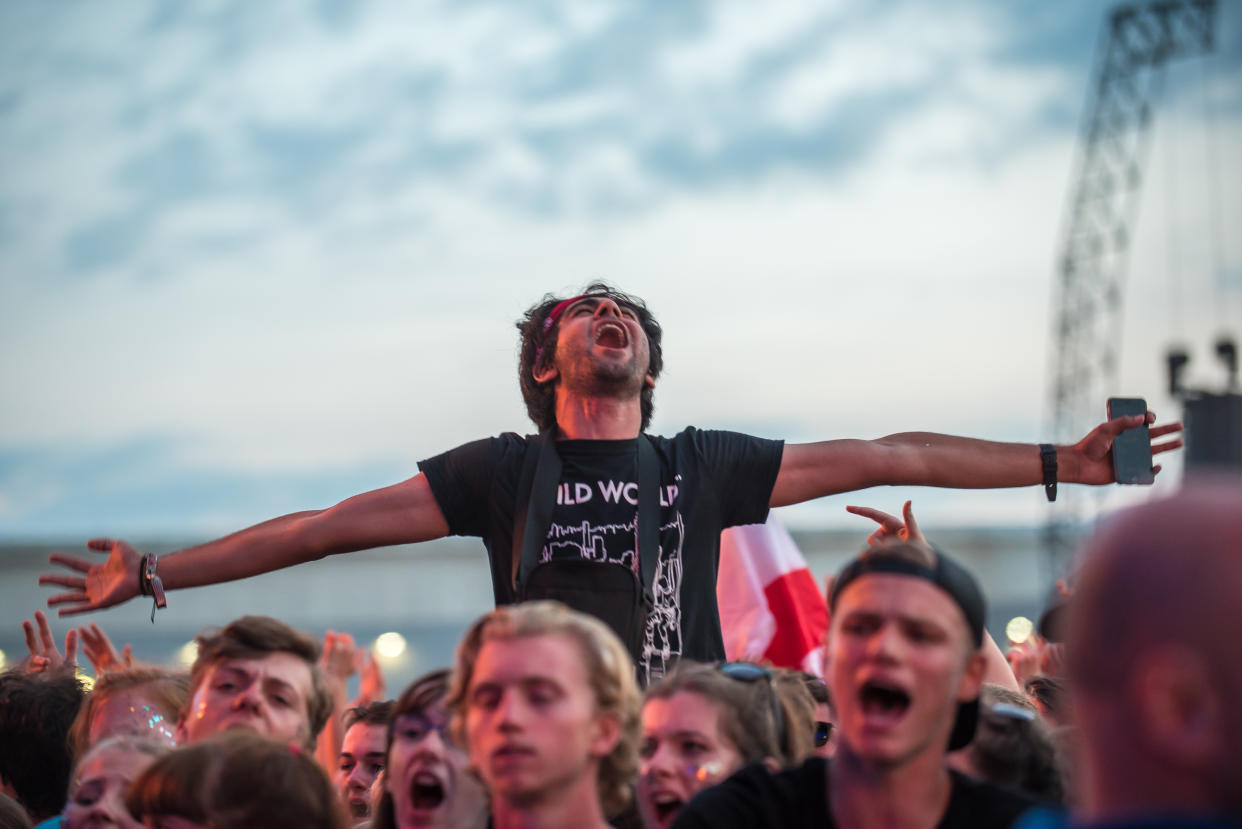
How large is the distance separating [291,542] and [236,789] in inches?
54.2

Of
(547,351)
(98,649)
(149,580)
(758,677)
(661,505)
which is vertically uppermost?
(547,351)

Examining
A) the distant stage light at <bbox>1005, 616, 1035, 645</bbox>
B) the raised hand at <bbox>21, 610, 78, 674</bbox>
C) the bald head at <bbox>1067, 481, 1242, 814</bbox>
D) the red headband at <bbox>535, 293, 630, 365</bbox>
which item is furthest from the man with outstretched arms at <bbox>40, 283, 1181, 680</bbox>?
the distant stage light at <bbox>1005, 616, 1035, 645</bbox>

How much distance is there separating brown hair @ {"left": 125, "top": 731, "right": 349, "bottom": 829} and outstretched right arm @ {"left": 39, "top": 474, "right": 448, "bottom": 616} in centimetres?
121

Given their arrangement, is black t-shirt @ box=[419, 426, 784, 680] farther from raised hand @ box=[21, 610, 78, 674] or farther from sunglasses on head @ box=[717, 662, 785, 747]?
raised hand @ box=[21, 610, 78, 674]

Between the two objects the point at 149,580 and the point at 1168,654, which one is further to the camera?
the point at 149,580

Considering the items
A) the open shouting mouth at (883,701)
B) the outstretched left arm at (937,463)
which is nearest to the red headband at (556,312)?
the outstretched left arm at (937,463)

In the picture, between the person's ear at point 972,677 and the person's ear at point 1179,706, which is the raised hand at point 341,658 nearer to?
the person's ear at point 972,677

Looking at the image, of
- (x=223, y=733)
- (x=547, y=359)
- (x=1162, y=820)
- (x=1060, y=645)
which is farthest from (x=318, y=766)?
(x=1060, y=645)

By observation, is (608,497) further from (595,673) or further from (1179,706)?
(1179,706)

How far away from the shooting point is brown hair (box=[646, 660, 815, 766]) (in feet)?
11.0

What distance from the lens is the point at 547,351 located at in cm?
457

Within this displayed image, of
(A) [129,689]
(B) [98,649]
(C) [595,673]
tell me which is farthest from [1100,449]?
(B) [98,649]

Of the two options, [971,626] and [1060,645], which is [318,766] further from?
[1060,645]

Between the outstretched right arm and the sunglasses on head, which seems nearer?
the sunglasses on head
